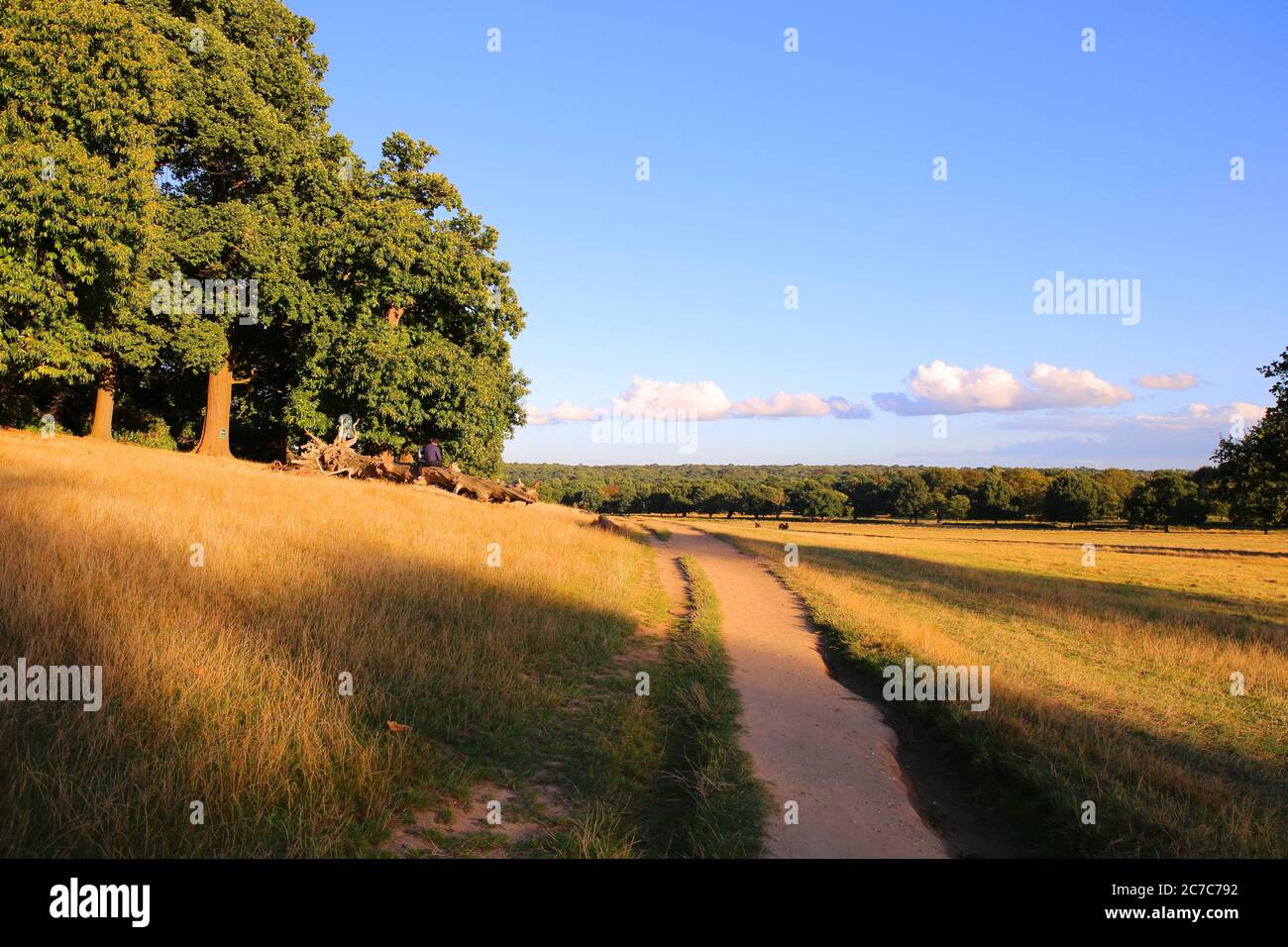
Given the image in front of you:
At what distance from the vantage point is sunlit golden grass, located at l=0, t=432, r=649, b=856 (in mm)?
3719

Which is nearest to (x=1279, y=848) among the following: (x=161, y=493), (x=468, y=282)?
(x=161, y=493)

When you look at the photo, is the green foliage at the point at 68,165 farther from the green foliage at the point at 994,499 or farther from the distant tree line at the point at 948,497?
the green foliage at the point at 994,499

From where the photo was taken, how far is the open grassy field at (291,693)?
12.3 feet

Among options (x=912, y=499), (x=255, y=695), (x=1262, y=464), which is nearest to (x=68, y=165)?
(x=255, y=695)

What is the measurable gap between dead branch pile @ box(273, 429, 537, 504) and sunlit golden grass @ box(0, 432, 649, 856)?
1309 centimetres

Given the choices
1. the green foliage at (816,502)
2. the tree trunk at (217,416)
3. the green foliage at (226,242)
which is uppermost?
the green foliage at (226,242)

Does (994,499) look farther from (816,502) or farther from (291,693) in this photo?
(291,693)

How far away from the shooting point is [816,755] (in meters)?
5.89

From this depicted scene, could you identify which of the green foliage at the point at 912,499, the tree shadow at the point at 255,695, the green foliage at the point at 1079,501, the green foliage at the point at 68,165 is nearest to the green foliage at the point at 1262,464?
the tree shadow at the point at 255,695

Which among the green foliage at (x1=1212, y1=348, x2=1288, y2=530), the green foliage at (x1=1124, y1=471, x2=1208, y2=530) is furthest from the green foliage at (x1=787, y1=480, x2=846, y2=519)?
the green foliage at (x1=1212, y1=348, x2=1288, y2=530)

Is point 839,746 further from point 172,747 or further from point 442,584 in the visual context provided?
point 442,584

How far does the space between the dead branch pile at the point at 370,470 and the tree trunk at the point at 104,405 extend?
8.03 meters

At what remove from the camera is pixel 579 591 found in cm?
1176

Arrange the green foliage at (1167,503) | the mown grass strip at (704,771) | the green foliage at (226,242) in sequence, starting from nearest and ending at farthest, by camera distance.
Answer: the mown grass strip at (704,771) → the green foliage at (226,242) → the green foliage at (1167,503)
